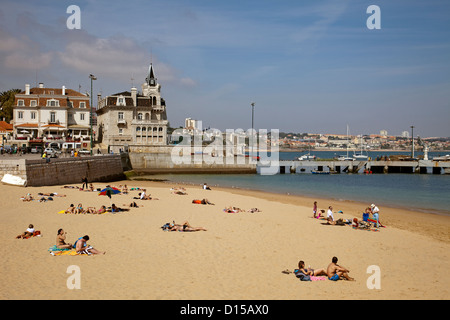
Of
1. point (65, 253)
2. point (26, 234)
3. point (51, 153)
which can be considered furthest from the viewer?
point (51, 153)

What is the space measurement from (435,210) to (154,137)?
145ft

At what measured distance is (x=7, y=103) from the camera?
6788 cm

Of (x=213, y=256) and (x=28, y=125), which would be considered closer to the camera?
(x=213, y=256)

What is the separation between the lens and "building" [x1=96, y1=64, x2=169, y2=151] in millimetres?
61250

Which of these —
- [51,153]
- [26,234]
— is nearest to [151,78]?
[51,153]

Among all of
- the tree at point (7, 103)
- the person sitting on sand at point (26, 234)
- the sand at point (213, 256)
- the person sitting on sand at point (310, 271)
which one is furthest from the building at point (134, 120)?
the person sitting on sand at point (310, 271)

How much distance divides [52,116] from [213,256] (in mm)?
51561

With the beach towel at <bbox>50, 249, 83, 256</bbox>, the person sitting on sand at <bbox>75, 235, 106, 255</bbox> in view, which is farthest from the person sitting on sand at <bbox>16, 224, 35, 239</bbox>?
the person sitting on sand at <bbox>75, 235, 106, 255</bbox>

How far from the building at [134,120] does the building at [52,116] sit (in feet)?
14.5

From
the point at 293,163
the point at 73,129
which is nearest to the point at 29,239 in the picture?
the point at 73,129

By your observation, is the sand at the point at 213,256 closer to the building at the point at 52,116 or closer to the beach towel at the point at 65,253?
the beach towel at the point at 65,253

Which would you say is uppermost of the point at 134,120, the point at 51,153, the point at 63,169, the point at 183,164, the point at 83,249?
the point at 134,120

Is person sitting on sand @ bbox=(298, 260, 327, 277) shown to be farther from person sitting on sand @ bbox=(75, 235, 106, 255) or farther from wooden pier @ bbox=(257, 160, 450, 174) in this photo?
wooden pier @ bbox=(257, 160, 450, 174)

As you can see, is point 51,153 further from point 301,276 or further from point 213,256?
point 301,276
